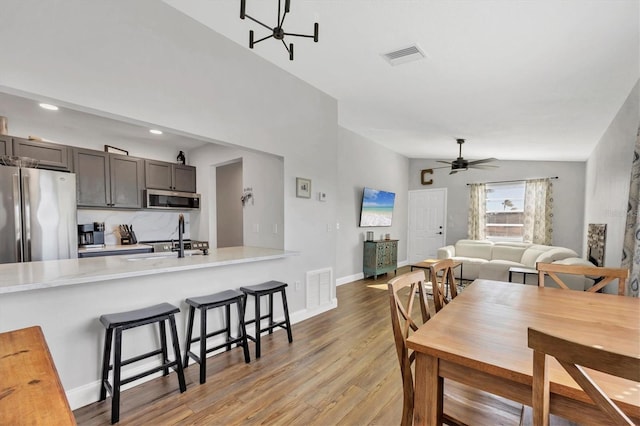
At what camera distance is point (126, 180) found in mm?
4438

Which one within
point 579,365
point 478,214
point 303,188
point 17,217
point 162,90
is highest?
point 162,90

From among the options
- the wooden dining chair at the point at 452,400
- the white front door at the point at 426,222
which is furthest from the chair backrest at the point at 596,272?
the white front door at the point at 426,222

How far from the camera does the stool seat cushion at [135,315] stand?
6.27 ft

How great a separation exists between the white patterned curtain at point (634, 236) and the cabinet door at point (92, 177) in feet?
19.2

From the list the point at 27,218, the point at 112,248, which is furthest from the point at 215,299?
the point at 112,248

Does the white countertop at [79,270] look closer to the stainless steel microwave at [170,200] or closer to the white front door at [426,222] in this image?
the stainless steel microwave at [170,200]

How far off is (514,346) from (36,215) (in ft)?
13.7

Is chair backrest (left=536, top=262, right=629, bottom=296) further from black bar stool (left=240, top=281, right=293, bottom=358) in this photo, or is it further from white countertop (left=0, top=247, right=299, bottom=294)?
white countertop (left=0, top=247, right=299, bottom=294)

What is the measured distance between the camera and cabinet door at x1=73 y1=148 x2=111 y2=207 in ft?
12.9

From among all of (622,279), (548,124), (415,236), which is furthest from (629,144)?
(415,236)

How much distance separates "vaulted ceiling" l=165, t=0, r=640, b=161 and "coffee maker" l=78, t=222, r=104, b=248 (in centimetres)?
338

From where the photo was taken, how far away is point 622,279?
1.94 m

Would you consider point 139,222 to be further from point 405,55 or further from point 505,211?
point 505,211

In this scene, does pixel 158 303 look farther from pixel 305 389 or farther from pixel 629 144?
pixel 629 144
